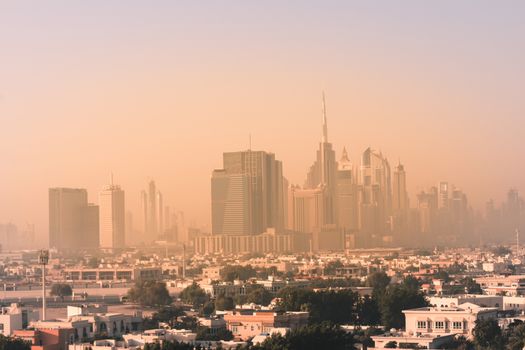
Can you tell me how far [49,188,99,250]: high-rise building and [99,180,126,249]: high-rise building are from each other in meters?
0.97

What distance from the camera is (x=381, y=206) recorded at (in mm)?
154125

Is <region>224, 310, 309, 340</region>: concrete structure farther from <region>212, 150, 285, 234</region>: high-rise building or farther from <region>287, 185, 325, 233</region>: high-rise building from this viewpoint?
<region>287, 185, 325, 233</region>: high-rise building

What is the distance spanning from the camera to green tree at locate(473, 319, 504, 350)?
29422mm

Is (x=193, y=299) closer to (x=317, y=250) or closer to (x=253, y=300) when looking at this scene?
(x=253, y=300)

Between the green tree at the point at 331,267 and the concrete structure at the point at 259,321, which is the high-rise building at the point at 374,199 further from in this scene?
the concrete structure at the point at 259,321

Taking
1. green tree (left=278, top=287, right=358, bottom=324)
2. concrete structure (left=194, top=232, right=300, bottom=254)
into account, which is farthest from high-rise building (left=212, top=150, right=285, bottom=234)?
green tree (left=278, top=287, right=358, bottom=324)

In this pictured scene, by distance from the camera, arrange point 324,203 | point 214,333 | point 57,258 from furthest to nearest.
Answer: point 324,203 → point 57,258 → point 214,333

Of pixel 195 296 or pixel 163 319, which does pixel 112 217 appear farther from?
pixel 163 319

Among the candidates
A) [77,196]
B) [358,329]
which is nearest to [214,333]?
[358,329]

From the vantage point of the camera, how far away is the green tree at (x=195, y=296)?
55.7 metres

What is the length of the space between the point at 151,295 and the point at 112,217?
308ft

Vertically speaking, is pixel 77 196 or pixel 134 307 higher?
pixel 77 196

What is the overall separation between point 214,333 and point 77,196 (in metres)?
119

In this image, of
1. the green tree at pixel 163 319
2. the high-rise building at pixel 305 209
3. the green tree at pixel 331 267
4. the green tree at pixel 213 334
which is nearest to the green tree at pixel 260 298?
the green tree at pixel 163 319
